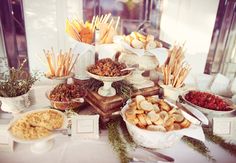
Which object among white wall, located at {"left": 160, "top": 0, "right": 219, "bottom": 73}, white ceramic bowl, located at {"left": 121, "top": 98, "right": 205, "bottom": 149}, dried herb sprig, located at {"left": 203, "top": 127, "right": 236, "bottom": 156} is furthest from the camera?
white wall, located at {"left": 160, "top": 0, "right": 219, "bottom": 73}

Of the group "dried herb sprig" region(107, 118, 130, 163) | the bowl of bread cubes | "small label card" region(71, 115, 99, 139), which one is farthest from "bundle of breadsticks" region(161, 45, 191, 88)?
"small label card" region(71, 115, 99, 139)

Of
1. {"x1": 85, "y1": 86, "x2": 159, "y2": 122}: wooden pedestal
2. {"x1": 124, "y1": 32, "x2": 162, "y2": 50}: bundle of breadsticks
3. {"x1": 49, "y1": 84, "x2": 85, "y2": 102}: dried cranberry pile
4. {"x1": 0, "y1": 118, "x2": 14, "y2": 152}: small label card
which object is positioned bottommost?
{"x1": 0, "y1": 118, "x2": 14, "y2": 152}: small label card

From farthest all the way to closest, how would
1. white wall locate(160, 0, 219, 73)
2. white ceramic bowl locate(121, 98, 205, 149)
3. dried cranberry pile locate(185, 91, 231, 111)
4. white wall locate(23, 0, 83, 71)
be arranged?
white wall locate(160, 0, 219, 73) → white wall locate(23, 0, 83, 71) → dried cranberry pile locate(185, 91, 231, 111) → white ceramic bowl locate(121, 98, 205, 149)

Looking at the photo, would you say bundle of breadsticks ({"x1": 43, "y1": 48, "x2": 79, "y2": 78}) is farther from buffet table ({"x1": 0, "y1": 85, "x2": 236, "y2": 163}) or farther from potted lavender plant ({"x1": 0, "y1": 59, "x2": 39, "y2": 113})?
buffet table ({"x1": 0, "y1": 85, "x2": 236, "y2": 163})

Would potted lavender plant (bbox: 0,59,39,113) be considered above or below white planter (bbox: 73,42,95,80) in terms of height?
below

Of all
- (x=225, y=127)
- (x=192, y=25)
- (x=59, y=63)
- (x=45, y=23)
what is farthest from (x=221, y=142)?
(x=45, y=23)

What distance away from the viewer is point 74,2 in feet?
5.40

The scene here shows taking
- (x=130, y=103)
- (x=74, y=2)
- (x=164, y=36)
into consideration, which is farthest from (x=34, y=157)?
(x=164, y=36)

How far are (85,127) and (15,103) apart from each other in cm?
36

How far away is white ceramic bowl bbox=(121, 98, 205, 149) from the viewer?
32.6 inches

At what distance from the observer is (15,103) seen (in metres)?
1.02

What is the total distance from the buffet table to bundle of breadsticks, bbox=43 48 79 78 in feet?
1.16

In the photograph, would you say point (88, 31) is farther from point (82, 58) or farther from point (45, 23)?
point (45, 23)

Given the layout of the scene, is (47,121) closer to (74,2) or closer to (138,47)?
(138,47)
